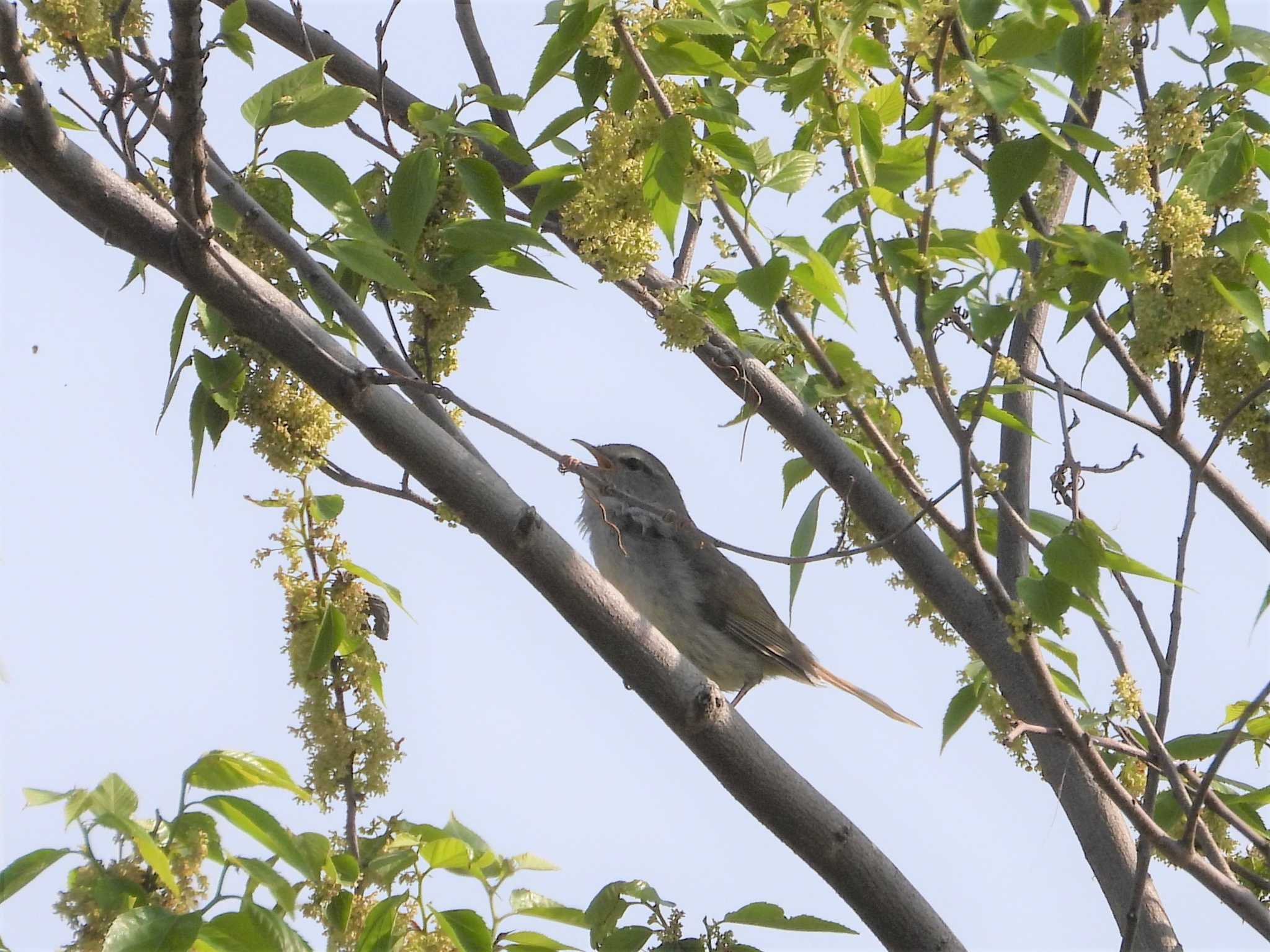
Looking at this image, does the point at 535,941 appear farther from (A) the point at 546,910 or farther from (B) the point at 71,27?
(B) the point at 71,27

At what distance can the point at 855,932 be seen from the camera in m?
3.05

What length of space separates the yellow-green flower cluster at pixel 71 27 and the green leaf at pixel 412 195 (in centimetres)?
65

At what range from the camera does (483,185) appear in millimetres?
3041

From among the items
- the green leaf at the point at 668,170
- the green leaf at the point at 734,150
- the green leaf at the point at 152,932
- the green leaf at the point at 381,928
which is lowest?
the green leaf at the point at 152,932

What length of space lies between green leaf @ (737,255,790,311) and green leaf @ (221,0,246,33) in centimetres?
116

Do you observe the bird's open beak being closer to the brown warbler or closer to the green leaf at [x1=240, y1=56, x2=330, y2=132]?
the brown warbler

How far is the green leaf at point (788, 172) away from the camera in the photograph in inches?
107

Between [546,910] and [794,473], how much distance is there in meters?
1.69

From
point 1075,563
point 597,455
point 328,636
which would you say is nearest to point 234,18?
point 328,636

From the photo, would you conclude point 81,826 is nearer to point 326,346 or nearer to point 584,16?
point 326,346

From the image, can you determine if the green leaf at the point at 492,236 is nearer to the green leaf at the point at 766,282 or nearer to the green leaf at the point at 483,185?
the green leaf at the point at 483,185

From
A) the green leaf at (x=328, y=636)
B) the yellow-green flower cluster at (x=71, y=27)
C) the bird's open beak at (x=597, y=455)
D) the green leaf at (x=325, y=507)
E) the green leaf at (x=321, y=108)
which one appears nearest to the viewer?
the yellow-green flower cluster at (x=71, y=27)

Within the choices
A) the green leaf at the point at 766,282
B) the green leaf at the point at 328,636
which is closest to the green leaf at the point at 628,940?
the green leaf at the point at 328,636

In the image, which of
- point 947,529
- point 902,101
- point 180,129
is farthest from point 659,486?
point 180,129
